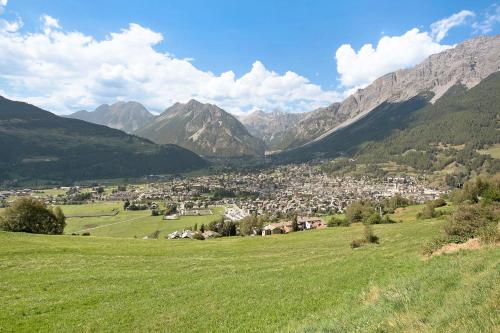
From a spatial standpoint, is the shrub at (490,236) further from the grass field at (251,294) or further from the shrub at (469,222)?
the grass field at (251,294)

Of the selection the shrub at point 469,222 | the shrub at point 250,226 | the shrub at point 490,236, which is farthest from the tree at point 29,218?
the shrub at point 490,236

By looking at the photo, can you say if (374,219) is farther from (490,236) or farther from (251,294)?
(251,294)

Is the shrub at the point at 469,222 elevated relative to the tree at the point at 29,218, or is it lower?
elevated

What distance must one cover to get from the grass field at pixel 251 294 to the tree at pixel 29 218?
48.2m

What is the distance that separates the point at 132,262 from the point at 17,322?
2089 centimetres

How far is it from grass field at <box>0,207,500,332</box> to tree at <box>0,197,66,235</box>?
4815 cm

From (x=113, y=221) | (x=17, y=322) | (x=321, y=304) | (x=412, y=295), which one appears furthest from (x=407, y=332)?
(x=113, y=221)

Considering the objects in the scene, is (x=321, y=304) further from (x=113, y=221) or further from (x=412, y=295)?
(x=113, y=221)

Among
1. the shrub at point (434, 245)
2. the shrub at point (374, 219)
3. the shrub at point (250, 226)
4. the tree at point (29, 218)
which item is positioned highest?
the shrub at point (434, 245)

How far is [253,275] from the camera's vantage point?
101ft

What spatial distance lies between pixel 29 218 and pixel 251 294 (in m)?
80.6

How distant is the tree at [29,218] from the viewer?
3317 inches

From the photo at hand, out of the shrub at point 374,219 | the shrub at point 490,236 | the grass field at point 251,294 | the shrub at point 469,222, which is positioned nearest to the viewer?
the grass field at point 251,294

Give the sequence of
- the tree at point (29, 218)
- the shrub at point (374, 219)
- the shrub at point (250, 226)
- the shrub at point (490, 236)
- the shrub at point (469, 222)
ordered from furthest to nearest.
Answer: the shrub at point (250, 226) → the tree at point (29, 218) → the shrub at point (374, 219) → the shrub at point (469, 222) → the shrub at point (490, 236)
